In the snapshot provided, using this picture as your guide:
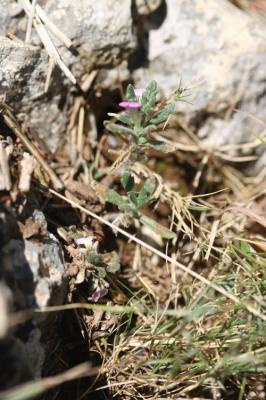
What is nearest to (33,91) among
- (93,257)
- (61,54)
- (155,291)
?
(61,54)

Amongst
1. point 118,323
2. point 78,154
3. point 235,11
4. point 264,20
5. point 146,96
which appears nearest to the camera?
point 118,323

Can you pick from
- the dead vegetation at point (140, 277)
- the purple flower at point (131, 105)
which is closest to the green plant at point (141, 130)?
the purple flower at point (131, 105)

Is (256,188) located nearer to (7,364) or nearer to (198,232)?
(198,232)

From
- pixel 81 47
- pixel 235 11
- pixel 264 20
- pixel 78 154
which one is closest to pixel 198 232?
pixel 78 154

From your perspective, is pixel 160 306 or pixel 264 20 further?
pixel 264 20

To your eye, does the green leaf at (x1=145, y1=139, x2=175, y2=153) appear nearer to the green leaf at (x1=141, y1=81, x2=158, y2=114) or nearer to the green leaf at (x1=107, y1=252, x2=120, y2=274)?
the green leaf at (x1=141, y1=81, x2=158, y2=114)

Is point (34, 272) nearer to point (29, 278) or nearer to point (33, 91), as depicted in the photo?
point (29, 278)
